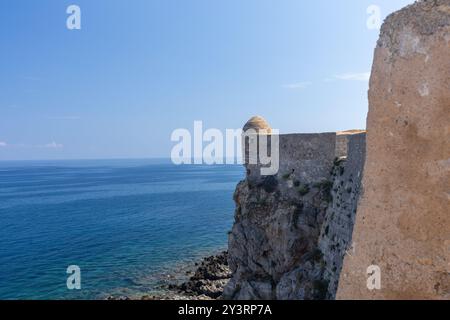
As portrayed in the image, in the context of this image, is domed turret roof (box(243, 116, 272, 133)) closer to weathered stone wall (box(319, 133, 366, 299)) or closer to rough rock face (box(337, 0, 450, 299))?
weathered stone wall (box(319, 133, 366, 299))

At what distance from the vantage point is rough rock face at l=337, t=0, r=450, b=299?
13.1ft

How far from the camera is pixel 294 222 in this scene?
22312 millimetres

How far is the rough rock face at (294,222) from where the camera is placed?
17.6m

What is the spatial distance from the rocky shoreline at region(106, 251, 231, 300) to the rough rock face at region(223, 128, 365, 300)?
7012 millimetres

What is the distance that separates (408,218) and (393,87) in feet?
4.85

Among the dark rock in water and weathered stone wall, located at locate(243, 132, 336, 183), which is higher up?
weathered stone wall, located at locate(243, 132, 336, 183)

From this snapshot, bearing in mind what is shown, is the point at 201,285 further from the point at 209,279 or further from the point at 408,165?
the point at 408,165

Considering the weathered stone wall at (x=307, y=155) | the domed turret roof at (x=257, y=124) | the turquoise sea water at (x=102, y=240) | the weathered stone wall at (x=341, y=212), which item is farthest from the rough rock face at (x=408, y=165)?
the turquoise sea water at (x=102, y=240)

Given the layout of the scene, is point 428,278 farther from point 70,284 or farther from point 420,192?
point 70,284

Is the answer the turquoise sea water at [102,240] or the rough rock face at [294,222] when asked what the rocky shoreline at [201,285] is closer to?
the turquoise sea water at [102,240]

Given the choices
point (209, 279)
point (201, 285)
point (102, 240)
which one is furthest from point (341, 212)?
point (102, 240)

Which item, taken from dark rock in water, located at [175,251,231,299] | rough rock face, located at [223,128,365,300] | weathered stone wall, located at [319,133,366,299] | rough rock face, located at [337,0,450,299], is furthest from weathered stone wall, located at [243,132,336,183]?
rough rock face, located at [337,0,450,299]

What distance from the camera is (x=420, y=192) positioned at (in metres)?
4.08
